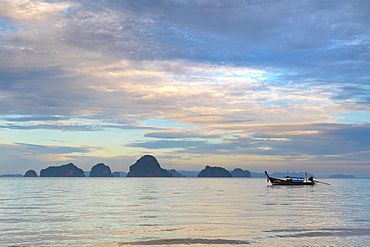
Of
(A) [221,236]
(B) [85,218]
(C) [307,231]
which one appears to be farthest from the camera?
(B) [85,218]

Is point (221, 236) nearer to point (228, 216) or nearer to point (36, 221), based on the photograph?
point (228, 216)

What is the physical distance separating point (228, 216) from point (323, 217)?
411 inches

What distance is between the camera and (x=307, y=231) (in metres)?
27.4

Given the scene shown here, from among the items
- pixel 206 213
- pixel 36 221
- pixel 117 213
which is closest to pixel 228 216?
pixel 206 213

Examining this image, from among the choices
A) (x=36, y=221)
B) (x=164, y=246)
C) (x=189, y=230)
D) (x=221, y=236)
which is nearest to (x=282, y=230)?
(x=221, y=236)

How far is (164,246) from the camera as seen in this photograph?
2206cm

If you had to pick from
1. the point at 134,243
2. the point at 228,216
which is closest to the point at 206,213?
the point at 228,216

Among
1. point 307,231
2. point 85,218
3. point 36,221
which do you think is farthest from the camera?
point 85,218

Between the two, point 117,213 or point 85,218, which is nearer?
point 85,218

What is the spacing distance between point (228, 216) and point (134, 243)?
15.5 meters

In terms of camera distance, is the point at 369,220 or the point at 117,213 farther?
the point at 117,213

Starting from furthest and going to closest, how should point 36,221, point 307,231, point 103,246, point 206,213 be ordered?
point 206,213
point 36,221
point 307,231
point 103,246

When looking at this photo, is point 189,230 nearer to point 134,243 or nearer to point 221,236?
point 221,236

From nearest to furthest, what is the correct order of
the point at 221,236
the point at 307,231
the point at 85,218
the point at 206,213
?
the point at 221,236, the point at 307,231, the point at 85,218, the point at 206,213
